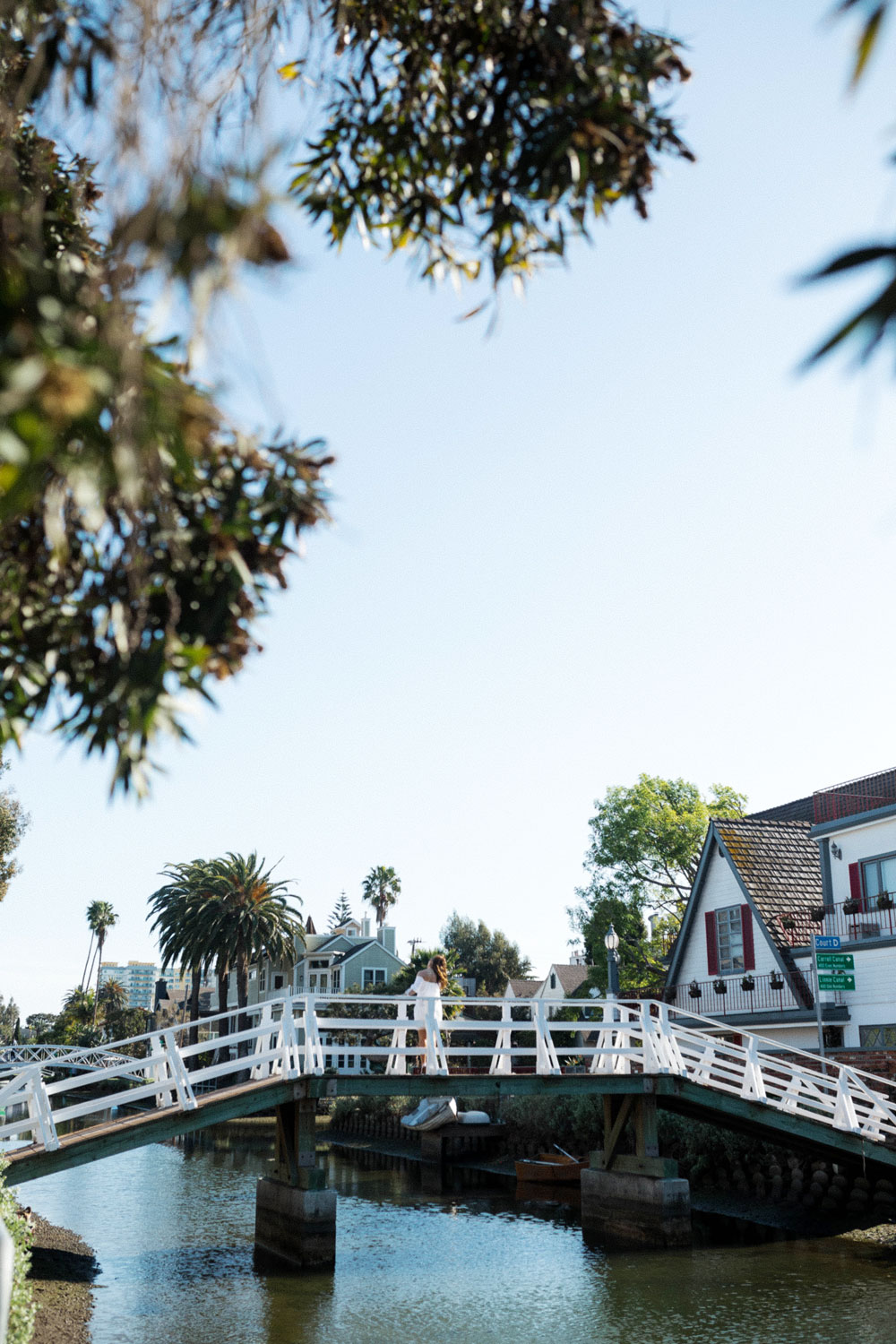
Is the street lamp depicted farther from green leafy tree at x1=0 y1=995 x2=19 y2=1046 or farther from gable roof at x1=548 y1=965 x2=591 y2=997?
green leafy tree at x1=0 y1=995 x2=19 y2=1046

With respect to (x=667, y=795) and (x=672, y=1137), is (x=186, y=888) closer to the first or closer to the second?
(x=667, y=795)

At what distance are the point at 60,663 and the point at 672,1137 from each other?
2277cm

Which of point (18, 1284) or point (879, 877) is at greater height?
point (879, 877)

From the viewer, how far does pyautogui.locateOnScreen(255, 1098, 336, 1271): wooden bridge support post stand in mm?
17234

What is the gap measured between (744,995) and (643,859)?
17.3 m

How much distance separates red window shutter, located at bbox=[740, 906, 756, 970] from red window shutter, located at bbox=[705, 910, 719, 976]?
4.50ft

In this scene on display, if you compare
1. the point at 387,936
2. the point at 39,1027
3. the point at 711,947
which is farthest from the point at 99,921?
the point at 711,947

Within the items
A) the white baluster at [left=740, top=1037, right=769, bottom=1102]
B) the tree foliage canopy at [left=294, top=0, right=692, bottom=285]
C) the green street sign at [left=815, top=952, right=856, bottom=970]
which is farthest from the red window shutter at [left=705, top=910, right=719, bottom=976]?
the tree foliage canopy at [left=294, top=0, right=692, bottom=285]

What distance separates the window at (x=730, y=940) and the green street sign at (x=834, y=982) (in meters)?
10.4

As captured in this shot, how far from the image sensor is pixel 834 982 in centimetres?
1809

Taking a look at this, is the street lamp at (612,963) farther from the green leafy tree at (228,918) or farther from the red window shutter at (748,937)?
the green leafy tree at (228,918)

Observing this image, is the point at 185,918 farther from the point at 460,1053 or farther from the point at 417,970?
the point at 460,1053

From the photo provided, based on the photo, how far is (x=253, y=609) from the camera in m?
6.05

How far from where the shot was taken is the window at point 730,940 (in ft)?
94.2
